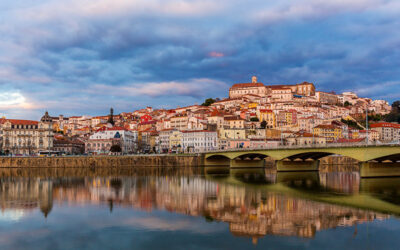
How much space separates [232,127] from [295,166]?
183 feet

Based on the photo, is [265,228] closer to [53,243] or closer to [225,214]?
[225,214]

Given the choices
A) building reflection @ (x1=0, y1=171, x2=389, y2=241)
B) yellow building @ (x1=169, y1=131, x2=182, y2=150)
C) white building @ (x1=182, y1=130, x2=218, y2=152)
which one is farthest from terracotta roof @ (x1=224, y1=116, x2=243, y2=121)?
building reflection @ (x1=0, y1=171, x2=389, y2=241)

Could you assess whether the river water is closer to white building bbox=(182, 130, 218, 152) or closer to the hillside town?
the hillside town

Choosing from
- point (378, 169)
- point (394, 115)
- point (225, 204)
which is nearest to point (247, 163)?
point (378, 169)

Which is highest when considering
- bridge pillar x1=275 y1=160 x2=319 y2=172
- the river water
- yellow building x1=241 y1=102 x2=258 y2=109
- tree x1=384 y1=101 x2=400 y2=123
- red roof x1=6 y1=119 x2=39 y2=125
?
yellow building x1=241 y1=102 x2=258 y2=109

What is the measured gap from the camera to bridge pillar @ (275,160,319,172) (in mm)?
57906

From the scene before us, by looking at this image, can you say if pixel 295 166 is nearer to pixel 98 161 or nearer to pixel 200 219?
pixel 98 161

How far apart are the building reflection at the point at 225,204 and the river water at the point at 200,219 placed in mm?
50

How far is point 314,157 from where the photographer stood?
2395 inches

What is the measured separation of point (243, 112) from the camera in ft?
432

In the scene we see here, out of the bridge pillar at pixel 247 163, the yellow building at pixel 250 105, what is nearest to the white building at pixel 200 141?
the bridge pillar at pixel 247 163

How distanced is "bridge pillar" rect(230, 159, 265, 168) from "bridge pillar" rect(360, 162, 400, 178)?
28.4 metres

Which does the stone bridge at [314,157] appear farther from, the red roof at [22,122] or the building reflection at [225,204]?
the red roof at [22,122]

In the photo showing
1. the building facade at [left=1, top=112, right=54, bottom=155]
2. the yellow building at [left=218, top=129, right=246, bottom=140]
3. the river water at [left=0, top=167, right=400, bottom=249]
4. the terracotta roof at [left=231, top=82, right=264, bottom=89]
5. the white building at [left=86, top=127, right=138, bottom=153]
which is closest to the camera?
the river water at [left=0, top=167, right=400, bottom=249]
